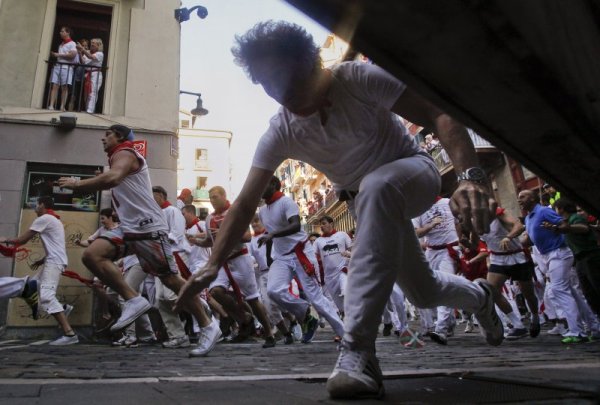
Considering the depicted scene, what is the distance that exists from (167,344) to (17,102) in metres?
7.14

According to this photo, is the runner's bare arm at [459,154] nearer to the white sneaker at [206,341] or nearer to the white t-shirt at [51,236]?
the white sneaker at [206,341]

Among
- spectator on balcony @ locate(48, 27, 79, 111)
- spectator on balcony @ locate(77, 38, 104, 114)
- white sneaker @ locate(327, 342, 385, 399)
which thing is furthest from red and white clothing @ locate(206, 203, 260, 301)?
spectator on balcony @ locate(48, 27, 79, 111)

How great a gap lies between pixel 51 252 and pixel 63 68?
5648 mm

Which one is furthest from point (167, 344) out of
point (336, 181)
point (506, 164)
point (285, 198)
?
point (506, 164)

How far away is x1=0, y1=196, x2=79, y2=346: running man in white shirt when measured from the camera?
688 centimetres

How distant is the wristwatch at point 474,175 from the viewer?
174 cm

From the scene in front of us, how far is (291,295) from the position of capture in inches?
254

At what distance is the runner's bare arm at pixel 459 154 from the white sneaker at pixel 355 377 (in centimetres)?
69

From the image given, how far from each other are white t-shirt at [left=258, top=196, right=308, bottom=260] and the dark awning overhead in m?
5.04

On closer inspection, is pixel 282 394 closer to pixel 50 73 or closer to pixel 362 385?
pixel 362 385

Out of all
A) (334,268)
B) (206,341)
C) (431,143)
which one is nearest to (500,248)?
(334,268)

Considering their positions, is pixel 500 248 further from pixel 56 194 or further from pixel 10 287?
pixel 56 194

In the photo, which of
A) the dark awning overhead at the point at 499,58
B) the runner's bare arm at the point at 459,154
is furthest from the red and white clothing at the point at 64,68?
the dark awning overhead at the point at 499,58

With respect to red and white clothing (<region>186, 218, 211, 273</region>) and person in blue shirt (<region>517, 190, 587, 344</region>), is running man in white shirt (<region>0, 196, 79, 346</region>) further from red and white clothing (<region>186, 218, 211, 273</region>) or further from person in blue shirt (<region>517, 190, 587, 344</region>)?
person in blue shirt (<region>517, 190, 587, 344</region>)
